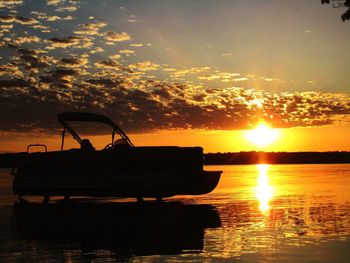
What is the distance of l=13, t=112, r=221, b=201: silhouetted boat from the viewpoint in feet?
81.5

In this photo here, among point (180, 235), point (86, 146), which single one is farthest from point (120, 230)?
point (86, 146)

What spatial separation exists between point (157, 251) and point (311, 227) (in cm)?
608

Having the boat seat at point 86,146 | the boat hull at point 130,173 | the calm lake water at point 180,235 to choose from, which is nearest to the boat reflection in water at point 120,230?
the calm lake water at point 180,235

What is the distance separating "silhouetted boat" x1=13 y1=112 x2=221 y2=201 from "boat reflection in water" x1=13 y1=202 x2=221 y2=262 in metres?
1.93

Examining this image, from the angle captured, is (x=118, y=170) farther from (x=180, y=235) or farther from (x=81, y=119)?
(x=180, y=235)

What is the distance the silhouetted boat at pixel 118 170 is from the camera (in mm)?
24828

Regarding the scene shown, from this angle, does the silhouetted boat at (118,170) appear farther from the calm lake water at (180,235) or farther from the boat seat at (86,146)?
the calm lake water at (180,235)

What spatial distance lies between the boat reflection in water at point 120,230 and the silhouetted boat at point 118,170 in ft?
6.34

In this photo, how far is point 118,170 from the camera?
25750 millimetres

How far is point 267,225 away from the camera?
16.2 meters

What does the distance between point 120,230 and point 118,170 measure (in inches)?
407

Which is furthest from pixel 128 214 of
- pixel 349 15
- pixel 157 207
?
pixel 349 15

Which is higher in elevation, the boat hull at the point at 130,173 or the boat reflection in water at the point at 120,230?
the boat hull at the point at 130,173

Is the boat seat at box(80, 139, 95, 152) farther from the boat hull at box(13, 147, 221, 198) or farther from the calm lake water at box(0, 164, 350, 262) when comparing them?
the calm lake water at box(0, 164, 350, 262)
